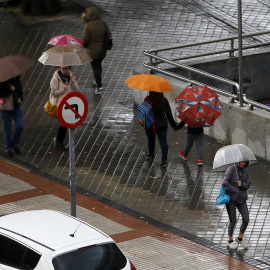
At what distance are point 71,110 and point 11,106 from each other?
485 centimetres

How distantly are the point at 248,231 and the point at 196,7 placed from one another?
13446 millimetres

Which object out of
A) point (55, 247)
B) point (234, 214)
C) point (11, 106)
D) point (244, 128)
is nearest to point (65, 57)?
point (11, 106)

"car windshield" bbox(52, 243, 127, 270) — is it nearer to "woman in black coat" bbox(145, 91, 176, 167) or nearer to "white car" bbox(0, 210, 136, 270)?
"white car" bbox(0, 210, 136, 270)

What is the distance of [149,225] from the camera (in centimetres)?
1209

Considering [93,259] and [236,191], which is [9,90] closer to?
[236,191]

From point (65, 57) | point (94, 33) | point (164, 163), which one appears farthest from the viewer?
point (94, 33)

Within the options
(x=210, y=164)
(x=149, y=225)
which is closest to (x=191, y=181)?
(x=210, y=164)

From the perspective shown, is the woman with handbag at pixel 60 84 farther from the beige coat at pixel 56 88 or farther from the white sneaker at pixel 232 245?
the white sneaker at pixel 232 245

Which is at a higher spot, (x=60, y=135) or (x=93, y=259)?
(x=93, y=259)

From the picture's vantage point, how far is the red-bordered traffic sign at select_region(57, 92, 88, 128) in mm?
10242

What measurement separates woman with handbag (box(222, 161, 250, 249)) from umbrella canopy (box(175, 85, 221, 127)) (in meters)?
2.96

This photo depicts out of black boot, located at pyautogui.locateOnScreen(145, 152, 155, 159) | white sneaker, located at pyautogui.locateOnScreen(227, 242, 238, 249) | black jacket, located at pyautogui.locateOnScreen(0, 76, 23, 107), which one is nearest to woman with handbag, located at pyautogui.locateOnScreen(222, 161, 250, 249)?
white sneaker, located at pyautogui.locateOnScreen(227, 242, 238, 249)

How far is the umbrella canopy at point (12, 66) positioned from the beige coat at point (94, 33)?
3984 millimetres

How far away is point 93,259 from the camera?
8445 millimetres
